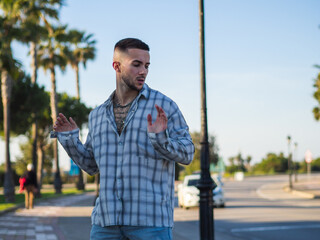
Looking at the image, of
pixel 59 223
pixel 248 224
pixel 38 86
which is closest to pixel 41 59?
pixel 38 86

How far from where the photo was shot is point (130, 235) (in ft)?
9.07

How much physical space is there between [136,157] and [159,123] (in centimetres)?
28

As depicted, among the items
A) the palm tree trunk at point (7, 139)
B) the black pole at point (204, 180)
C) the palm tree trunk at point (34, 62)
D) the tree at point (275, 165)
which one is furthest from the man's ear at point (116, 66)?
the tree at point (275, 165)

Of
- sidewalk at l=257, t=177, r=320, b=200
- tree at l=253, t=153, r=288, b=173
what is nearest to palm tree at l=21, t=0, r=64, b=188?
sidewalk at l=257, t=177, r=320, b=200

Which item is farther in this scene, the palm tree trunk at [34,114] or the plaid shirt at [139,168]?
the palm tree trunk at [34,114]

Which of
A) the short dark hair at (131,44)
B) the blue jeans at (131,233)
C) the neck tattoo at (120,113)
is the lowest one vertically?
the blue jeans at (131,233)

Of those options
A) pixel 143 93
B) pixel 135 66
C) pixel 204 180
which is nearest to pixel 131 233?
pixel 143 93

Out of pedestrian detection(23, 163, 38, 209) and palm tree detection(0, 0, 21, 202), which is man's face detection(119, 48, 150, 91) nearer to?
palm tree detection(0, 0, 21, 202)

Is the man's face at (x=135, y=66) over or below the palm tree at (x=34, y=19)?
below

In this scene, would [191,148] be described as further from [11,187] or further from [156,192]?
[11,187]

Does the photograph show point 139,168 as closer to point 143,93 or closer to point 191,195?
point 143,93

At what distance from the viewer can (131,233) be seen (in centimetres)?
276

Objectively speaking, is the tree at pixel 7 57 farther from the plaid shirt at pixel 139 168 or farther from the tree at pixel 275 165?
the tree at pixel 275 165

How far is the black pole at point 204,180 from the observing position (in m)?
9.27
